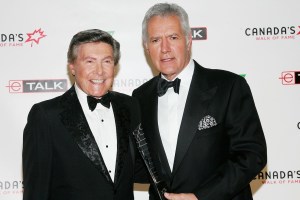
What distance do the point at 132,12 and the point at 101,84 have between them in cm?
125

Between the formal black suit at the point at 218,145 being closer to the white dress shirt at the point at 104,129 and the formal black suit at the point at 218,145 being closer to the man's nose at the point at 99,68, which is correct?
the white dress shirt at the point at 104,129

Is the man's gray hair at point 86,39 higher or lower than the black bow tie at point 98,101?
higher

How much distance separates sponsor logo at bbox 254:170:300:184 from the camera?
3355mm

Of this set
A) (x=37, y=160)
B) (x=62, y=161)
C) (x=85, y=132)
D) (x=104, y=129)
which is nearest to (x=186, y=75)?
(x=104, y=129)

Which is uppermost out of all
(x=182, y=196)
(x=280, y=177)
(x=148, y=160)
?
(x=148, y=160)

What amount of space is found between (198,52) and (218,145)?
1.30 metres

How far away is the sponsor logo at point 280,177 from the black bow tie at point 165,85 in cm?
141

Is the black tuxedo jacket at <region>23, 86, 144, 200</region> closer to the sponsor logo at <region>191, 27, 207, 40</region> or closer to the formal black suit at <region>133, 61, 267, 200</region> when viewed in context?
the formal black suit at <region>133, 61, 267, 200</region>

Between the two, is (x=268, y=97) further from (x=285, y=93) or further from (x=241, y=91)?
(x=241, y=91)

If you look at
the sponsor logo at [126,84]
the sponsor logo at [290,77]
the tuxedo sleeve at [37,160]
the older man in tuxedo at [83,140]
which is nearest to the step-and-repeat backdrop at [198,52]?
the sponsor logo at [290,77]

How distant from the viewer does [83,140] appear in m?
2.13

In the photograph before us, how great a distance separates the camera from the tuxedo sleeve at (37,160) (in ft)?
6.86

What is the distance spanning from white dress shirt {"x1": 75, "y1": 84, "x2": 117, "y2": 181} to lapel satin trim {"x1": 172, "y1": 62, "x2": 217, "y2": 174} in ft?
1.14

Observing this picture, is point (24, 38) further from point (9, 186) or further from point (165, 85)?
point (165, 85)
